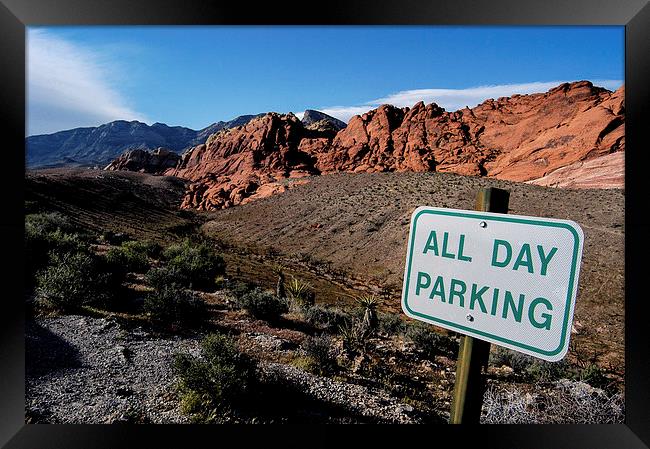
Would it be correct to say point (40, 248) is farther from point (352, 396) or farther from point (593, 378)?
point (593, 378)

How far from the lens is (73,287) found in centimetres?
571

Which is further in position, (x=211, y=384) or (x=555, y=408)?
(x=555, y=408)

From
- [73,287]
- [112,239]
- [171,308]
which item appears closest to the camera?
[73,287]

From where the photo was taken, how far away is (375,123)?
53.6 metres

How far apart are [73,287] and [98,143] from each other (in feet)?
176

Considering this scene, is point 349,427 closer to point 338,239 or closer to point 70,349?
point 70,349

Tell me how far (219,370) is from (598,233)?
18155mm

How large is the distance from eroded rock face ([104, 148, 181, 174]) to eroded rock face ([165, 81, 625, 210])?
288cm

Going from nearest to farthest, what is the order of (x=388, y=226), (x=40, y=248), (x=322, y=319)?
(x=322, y=319) < (x=40, y=248) < (x=388, y=226)

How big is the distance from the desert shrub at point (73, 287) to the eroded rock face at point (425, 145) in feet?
93.5

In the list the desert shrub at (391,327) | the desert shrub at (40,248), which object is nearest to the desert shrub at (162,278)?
the desert shrub at (40,248)

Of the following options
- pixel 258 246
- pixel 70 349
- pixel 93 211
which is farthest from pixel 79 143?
pixel 70 349

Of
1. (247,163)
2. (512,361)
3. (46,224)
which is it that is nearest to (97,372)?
(512,361)

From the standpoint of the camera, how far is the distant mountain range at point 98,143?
41031 mm
